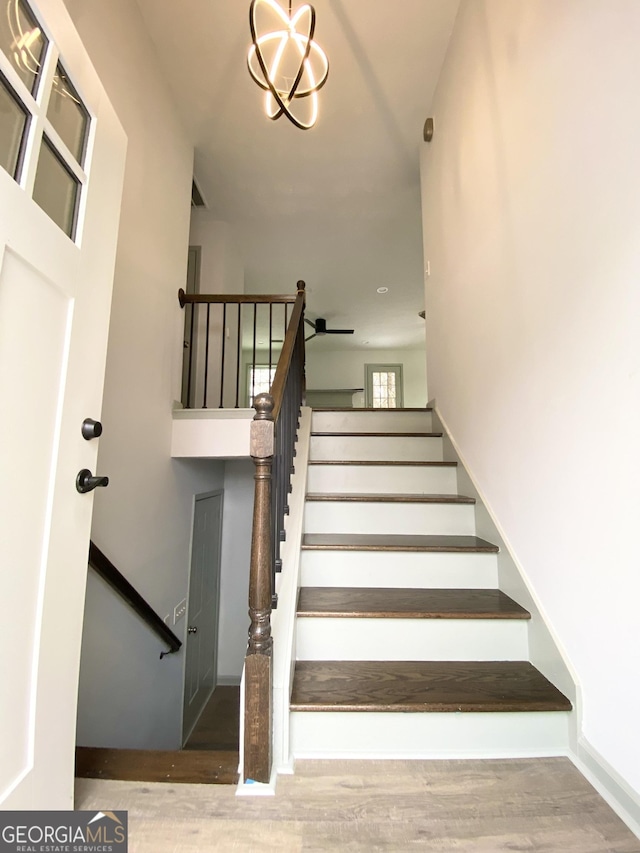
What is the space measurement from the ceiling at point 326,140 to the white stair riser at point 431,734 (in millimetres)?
3596

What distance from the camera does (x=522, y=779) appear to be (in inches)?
43.8

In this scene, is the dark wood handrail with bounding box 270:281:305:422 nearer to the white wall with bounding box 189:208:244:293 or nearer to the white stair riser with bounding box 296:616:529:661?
the white stair riser with bounding box 296:616:529:661

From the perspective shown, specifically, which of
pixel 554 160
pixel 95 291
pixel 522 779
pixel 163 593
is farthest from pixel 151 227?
pixel 522 779

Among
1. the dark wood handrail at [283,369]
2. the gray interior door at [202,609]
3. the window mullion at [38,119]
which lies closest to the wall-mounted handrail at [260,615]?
the dark wood handrail at [283,369]

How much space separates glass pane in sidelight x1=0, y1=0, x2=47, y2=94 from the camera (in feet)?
2.70

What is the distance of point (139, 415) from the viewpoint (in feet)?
7.57

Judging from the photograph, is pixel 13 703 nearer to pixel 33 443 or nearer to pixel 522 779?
pixel 33 443

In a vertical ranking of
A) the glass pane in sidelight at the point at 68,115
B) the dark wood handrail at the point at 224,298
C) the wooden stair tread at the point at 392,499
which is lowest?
the wooden stair tread at the point at 392,499

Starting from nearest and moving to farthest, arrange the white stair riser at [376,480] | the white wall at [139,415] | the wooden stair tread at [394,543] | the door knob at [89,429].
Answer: the door knob at [89,429] → the wooden stair tread at [394,543] → the white wall at [139,415] → the white stair riser at [376,480]

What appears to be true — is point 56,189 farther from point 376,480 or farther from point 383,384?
point 383,384

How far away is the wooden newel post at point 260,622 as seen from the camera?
1081mm

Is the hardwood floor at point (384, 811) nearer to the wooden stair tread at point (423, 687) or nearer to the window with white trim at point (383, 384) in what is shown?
the wooden stair tread at point (423, 687)

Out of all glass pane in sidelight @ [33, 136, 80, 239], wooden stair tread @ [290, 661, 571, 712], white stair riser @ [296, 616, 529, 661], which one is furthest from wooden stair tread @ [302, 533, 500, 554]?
glass pane in sidelight @ [33, 136, 80, 239]

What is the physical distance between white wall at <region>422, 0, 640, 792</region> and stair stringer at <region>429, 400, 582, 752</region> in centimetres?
3
